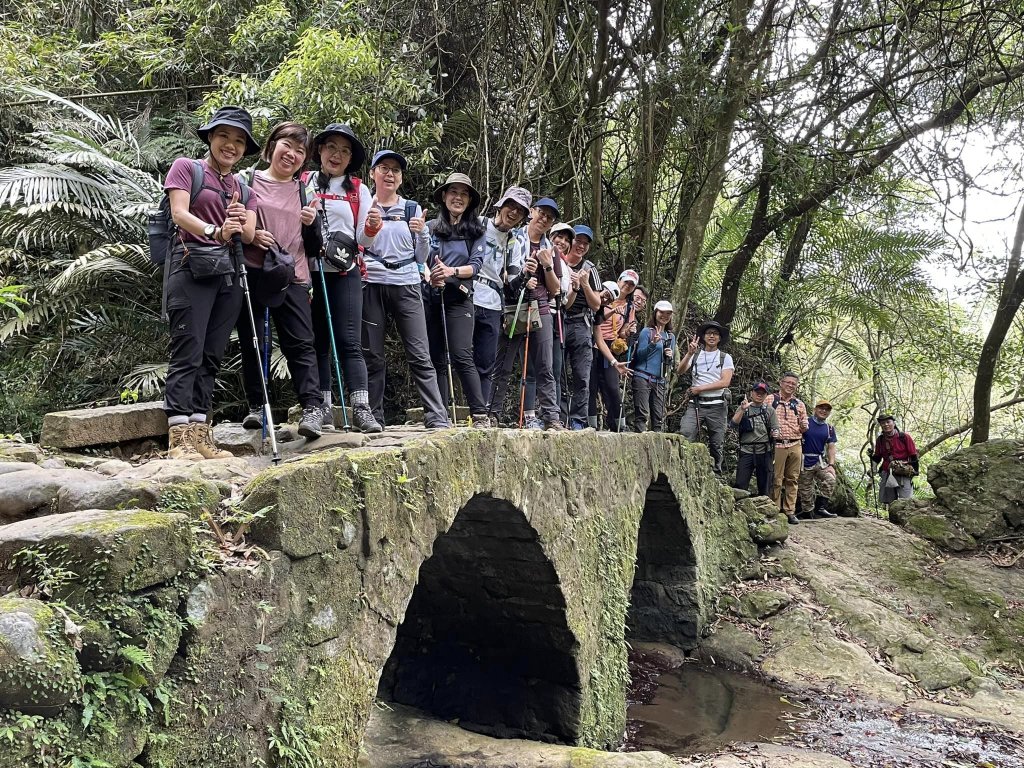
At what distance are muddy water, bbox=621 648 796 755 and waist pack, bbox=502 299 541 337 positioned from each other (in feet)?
11.6

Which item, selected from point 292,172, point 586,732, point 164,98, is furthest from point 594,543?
point 164,98

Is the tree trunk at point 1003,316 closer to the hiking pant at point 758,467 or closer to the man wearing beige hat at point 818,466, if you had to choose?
the man wearing beige hat at point 818,466

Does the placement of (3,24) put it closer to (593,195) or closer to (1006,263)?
(593,195)

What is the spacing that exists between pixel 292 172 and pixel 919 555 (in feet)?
33.4

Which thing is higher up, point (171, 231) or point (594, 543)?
point (171, 231)

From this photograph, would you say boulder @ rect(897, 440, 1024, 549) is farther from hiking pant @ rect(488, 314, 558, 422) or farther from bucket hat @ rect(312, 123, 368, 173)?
bucket hat @ rect(312, 123, 368, 173)

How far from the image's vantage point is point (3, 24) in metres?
9.65

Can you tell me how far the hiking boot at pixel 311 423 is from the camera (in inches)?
150

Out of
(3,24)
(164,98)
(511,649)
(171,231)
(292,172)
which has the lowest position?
(511,649)

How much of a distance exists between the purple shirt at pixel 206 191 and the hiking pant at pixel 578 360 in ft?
11.8

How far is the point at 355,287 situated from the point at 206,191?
3.38 feet

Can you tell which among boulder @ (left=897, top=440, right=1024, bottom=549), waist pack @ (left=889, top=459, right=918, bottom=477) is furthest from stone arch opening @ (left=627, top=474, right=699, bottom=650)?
boulder @ (left=897, top=440, right=1024, bottom=549)

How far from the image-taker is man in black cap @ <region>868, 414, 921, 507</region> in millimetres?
A: 11188

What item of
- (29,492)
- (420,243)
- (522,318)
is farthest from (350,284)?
(29,492)
